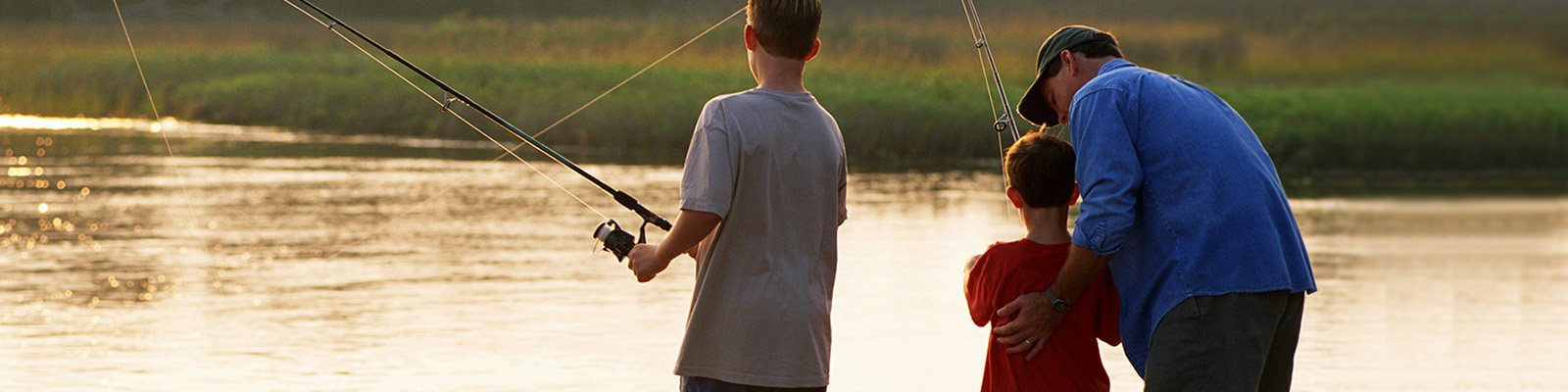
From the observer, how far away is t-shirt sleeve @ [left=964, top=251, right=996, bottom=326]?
4.40 m

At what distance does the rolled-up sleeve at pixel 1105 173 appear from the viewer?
4008 mm

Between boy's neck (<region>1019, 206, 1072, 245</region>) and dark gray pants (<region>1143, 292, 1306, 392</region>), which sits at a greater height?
boy's neck (<region>1019, 206, 1072, 245</region>)

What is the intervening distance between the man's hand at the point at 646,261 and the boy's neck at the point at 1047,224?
2.51 feet

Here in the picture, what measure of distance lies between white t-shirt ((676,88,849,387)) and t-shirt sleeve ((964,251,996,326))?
421mm

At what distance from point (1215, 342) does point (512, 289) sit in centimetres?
759

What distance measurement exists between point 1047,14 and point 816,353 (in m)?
32.2

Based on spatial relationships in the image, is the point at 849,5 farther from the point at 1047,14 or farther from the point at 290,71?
the point at 290,71

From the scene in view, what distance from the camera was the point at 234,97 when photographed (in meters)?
43.5

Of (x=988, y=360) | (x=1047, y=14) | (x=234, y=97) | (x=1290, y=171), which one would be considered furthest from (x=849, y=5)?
(x=988, y=360)

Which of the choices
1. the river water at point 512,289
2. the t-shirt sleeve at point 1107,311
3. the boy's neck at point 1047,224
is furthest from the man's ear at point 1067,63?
the river water at point 512,289

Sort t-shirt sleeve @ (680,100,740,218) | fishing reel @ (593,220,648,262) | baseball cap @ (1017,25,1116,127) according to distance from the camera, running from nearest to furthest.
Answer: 1. t-shirt sleeve @ (680,100,740,218)
2. baseball cap @ (1017,25,1116,127)
3. fishing reel @ (593,220,648,262)

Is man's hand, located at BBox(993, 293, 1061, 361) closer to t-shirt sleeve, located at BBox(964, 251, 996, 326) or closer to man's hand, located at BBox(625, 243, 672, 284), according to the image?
t-shirt sleeve, located at BBox(964, 251, 996, 326)

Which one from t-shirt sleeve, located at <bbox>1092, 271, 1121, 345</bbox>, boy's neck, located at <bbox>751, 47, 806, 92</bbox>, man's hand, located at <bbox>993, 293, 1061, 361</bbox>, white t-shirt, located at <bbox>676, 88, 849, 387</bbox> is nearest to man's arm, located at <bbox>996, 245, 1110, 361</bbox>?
man's hand, located at <bbox>993, 293, 1061, 361</bbox>

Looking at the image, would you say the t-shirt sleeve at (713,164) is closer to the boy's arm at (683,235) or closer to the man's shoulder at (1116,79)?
the boy's arm at (683,235)
